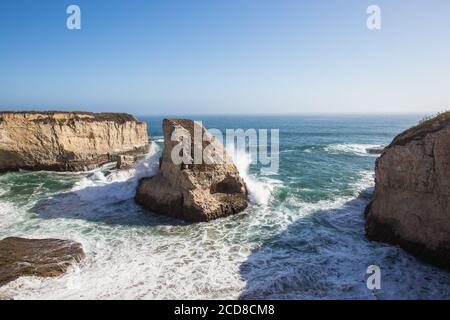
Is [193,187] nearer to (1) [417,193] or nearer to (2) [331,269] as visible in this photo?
(2) [331,269]

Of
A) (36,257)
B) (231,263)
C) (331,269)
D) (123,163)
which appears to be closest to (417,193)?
(331,269)

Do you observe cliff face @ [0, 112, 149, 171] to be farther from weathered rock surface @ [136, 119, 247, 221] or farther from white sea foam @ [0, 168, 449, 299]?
white sea foam @ [0, 168, 449, 299]

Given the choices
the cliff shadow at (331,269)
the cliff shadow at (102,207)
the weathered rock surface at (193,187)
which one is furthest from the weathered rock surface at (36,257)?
the cliff shadow at (331,269)

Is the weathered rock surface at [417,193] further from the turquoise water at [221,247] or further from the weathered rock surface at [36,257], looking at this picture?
the weathered rock surface at [36,257]

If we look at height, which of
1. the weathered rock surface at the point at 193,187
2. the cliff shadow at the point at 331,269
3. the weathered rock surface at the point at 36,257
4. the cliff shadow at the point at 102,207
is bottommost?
the cliff shadow at the point at 331,269

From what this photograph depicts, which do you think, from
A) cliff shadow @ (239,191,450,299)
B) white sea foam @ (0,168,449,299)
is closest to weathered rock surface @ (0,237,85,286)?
white sea foam @ (0,168,449,299)
